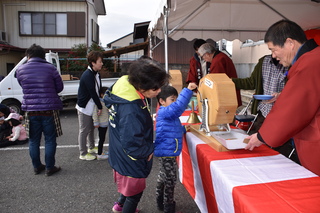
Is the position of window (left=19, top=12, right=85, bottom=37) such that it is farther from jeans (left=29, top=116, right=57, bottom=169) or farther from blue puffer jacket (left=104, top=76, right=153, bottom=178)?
blue puffer jacket (left=104, top=76, right=153, bottom=178)

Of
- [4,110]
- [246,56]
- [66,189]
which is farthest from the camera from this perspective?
[246,56]

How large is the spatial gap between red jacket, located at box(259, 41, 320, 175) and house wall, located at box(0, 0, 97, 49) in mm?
14290

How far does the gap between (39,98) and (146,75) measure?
2.03 metres

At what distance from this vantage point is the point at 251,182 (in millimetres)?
1286

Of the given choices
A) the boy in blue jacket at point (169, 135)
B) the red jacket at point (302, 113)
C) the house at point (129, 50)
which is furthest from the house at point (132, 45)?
the red jacket at point (302, 113)

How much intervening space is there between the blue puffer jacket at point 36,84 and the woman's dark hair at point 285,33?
2612mm

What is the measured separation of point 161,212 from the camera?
2.42 meters

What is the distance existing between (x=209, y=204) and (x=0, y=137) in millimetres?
4448

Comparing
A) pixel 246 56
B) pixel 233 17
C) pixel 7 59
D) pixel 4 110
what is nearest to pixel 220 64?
pixel 233 17

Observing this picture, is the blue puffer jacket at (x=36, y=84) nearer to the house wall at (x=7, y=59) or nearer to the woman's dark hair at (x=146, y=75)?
the woman's dark hair at (x=146, y=75)

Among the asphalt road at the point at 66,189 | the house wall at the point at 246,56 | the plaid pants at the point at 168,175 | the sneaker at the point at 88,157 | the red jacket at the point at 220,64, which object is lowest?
the asphalt road at the point at 66,189

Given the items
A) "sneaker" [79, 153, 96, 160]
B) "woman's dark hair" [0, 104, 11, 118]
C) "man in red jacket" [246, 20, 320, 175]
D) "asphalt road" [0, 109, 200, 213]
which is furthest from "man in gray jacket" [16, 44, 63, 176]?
"man in red jacket" [246, 20, 320, 175]

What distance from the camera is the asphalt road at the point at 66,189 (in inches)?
101

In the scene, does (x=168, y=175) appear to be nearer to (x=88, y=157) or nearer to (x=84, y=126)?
(x=84, y=126)
